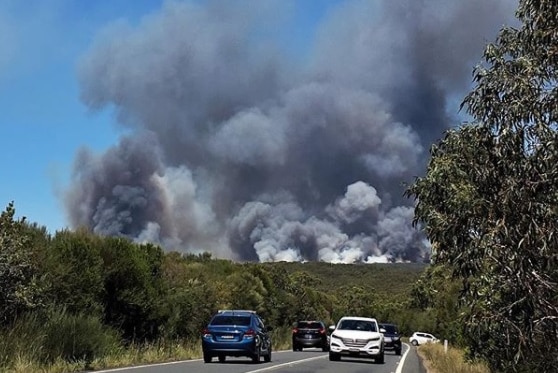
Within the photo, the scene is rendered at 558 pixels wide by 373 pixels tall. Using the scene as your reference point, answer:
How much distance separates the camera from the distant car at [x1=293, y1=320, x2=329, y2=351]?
153 ft

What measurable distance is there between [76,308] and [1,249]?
7160mm

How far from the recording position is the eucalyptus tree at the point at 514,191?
1057cm

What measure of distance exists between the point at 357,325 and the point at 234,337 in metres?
7.20

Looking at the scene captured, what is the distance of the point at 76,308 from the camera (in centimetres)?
2672

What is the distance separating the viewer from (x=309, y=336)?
46.8 meters

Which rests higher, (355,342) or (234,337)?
(355,342)

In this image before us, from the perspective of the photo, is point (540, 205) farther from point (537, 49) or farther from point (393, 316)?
point (393, 316)

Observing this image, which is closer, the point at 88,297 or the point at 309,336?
the point at 88,297

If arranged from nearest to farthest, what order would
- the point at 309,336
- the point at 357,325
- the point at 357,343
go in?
the point at 357,343
the point at 357,325
the point at 309,336

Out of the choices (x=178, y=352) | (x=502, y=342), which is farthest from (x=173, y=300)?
(x=502, y=342)

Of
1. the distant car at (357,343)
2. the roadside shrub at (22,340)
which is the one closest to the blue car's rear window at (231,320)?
the distant car at (357,343)

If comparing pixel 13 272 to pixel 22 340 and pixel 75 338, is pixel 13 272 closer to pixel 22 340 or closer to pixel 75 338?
pixel 22 340

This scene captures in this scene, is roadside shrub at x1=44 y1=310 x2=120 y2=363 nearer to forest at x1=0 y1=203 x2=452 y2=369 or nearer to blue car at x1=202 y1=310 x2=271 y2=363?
forest at x1=0 y1=203 x2=452 y2=369

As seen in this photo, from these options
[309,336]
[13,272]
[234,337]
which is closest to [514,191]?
[13,272]
